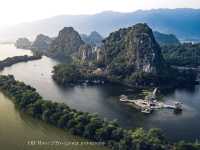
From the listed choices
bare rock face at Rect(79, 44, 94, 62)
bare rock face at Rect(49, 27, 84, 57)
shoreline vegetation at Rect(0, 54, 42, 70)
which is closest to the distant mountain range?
bare rock face at Rect(49, 27, 84, 57)

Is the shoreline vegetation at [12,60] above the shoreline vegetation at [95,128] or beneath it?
beneath

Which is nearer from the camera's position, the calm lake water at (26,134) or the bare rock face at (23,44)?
the calm lake water at (26,134)

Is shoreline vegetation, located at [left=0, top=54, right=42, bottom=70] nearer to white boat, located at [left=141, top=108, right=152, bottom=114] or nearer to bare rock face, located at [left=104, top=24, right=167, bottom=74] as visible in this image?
bare rock face, located at [left=104, top=24, right=167, bottom=74]

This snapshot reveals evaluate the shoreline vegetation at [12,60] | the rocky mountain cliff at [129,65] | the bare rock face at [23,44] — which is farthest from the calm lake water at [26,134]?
the bare rock face at [23,44]

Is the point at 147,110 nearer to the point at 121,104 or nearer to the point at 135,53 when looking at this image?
the point at 121,104

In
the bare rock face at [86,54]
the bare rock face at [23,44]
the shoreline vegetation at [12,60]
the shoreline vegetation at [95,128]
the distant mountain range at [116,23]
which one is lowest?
the distant mountain range at [116,23]

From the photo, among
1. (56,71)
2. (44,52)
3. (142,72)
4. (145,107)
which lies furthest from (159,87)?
(44,52)

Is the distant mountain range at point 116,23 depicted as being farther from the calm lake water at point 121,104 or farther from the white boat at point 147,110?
the white boat at point 147,110

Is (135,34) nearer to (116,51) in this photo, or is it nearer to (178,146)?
(116,51)
